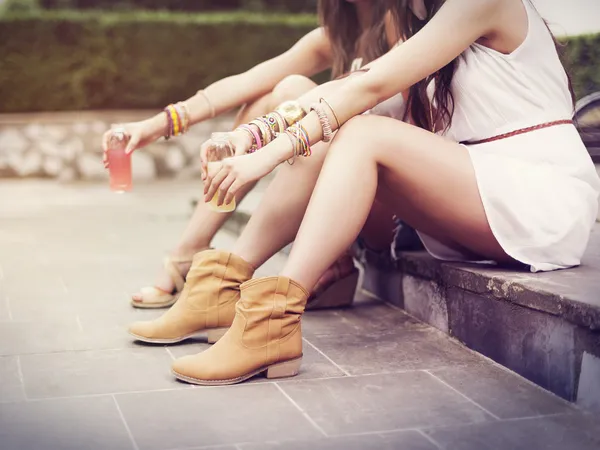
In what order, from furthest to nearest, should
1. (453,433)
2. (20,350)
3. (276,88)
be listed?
(276,88) → (20,350) → (453,433)

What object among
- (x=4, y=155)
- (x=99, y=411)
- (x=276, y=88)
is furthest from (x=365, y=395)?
(x=4, y=155)

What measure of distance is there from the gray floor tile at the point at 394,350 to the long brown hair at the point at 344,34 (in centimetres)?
90

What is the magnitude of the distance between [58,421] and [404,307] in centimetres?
139

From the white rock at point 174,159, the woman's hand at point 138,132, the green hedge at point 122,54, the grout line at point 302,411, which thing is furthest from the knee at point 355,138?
the green hedge at point 122,54

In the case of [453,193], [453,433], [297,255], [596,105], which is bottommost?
[453,433]

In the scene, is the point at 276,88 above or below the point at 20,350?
above

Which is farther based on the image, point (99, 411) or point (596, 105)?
point (596, 105)

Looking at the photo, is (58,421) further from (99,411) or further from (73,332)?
(73,332)

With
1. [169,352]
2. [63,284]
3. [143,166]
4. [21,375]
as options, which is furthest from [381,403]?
[143,166]

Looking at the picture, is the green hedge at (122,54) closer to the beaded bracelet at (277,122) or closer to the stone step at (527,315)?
the stone step at (527,315)

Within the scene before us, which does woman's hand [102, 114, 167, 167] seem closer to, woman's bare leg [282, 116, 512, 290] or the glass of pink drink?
the glass of pink drink

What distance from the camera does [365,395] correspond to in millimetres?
2021

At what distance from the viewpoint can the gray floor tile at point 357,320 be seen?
8.71 feet

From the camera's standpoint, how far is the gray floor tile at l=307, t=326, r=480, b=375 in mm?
2271
